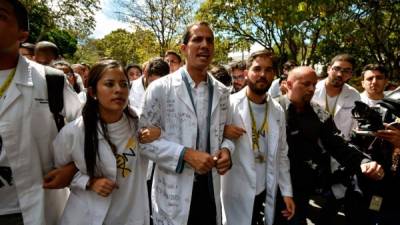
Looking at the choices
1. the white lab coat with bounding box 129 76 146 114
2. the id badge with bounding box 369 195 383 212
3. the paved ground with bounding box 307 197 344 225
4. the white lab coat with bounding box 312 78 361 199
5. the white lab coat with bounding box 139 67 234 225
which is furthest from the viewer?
the paved ground with bounding box 307 197 344 225

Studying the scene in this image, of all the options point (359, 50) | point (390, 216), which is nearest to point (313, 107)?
point (390, 216)

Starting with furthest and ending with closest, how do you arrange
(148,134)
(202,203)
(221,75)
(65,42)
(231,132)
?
(65,42) < (221,75) < (231,132) < (202,203) < (148,134)

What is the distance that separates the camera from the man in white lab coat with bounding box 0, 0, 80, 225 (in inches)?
73.8

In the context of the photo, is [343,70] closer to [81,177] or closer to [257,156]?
[257,156]

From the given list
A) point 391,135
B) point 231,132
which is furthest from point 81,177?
point 391,135

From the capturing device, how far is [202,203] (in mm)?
2521

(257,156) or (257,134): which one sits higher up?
(257,134)

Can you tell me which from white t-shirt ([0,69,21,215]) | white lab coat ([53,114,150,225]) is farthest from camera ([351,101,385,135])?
white t-shirt ([0,69,21,215])

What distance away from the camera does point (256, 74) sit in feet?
9.98

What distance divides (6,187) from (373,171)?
276 centimetres

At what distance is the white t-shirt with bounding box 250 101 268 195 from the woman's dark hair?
115 centimetres

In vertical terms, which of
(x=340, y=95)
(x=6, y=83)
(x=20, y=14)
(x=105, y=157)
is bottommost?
(x=105, y=157)

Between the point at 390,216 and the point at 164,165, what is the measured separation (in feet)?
7.13

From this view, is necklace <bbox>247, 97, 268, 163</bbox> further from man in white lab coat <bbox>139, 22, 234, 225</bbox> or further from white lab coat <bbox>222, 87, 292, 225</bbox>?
man in white lab coat <bbox>139, 22, 234, 225</bbox>
